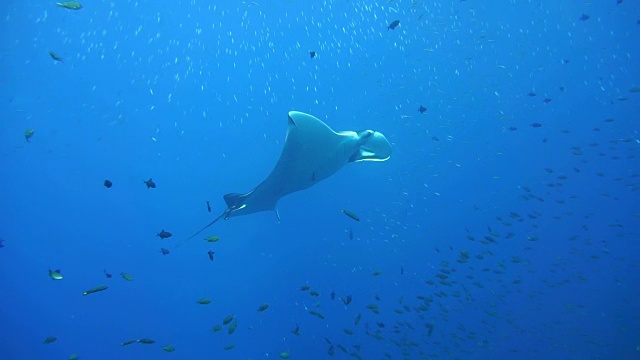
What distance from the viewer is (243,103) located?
19.5 meters

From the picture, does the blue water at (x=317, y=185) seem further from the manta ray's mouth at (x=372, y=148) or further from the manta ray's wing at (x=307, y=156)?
the manta ray's wing at (x=307, y=156)

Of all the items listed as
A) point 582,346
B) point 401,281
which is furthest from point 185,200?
point 582,346

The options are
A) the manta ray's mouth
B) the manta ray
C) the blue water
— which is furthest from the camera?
the blue water

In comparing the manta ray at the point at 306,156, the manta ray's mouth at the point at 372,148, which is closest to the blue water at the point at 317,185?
the manta ray's mouth at the point at 372,148

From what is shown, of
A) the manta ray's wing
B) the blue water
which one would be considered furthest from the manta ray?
the blue water

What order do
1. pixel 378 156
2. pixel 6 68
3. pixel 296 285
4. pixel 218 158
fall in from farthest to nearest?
pixel 296 285
pixel 218 158
pixel 6 68
pixel 378 156

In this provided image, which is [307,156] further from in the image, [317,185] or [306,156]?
[317,185]

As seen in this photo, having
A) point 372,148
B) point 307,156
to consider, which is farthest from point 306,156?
point 372,148

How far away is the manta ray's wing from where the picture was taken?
670cm

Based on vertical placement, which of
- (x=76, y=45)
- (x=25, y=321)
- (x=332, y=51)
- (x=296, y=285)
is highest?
(x=332, y=51)

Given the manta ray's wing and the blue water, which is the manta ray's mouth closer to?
the manta ray's wing

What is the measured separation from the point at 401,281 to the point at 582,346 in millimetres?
12570

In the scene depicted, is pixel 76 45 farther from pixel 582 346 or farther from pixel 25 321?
pixel 582 346

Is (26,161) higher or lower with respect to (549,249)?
lower
